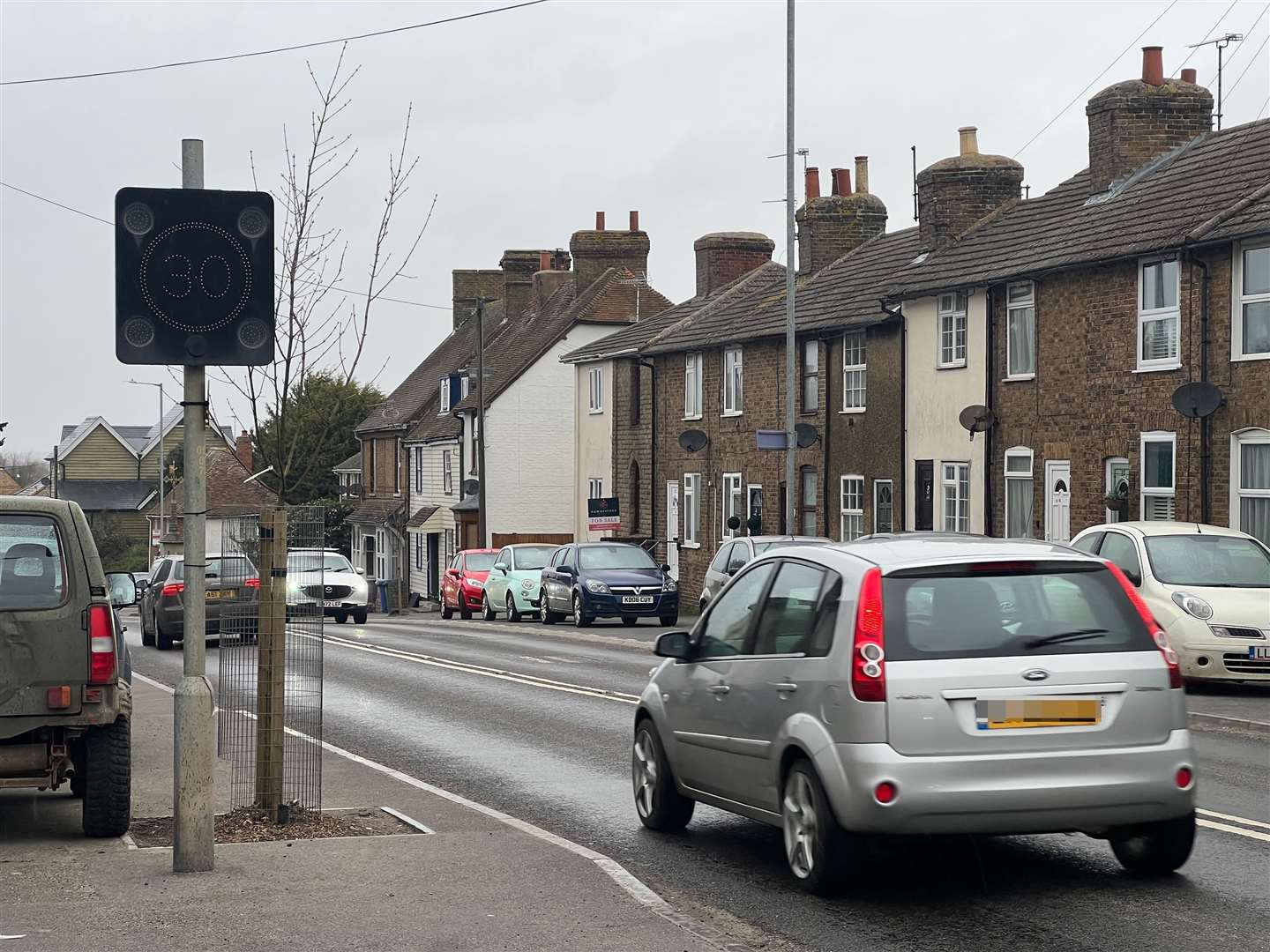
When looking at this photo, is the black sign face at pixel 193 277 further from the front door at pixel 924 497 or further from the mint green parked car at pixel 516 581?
the mint green parked car at pixel 516 581

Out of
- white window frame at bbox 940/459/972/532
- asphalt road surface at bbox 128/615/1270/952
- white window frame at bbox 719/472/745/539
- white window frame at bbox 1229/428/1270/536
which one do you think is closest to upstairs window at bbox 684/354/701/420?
white window frame at bbox 719/472/745/539

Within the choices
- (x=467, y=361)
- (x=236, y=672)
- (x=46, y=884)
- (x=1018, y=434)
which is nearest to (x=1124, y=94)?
(x=1018, y=434)

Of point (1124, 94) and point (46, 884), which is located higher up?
point (1124, 94)

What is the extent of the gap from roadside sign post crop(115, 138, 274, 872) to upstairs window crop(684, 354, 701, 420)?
119 feet

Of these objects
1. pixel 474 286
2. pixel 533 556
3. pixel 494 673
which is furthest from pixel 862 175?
pixel 474 286

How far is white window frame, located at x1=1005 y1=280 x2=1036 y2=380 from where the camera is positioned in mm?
29359

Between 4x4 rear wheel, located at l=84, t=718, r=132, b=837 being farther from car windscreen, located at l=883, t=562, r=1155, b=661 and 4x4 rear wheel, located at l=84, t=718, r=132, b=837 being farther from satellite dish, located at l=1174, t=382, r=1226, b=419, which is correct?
satellite dish, located at l=1174, t=382, r=1226, b=419

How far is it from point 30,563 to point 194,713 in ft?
6.28

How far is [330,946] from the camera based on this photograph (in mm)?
6668

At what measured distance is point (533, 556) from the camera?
129ft

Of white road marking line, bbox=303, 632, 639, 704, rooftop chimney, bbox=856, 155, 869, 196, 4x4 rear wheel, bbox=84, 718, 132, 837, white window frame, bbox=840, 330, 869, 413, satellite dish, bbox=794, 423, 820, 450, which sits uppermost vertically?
rooftop chimney, bbox=856, 155, 869, 196

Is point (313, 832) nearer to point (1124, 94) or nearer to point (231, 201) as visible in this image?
point (231, 201)

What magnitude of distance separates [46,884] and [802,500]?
104 ft

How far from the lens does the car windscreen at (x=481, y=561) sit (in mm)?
42625
